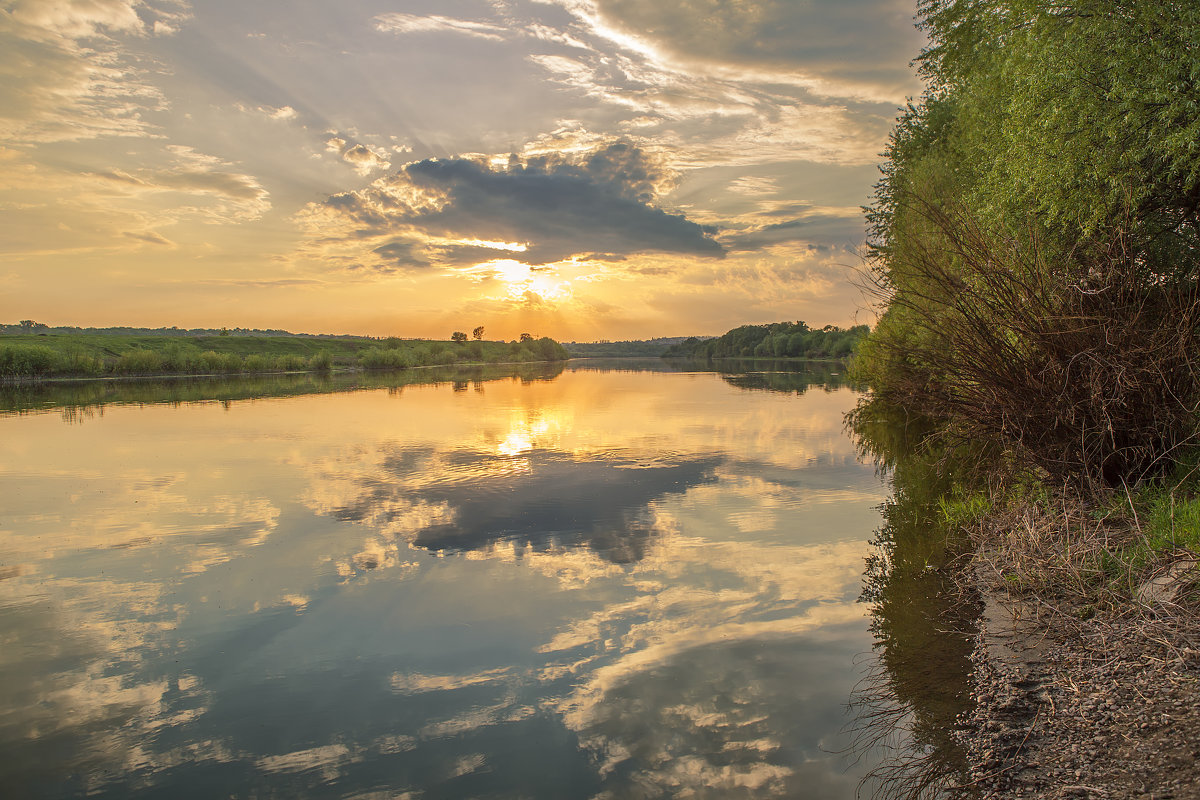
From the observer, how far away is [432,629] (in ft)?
27.5

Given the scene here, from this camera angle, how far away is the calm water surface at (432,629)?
19.0ft

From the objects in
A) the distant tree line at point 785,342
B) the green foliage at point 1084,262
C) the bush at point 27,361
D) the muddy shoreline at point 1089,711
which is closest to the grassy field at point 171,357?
the bush at point 27,361

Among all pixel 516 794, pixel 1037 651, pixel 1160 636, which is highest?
pixel 1160 636

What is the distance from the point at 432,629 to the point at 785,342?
504 feet

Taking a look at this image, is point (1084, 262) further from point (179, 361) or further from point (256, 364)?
point (256, 364)

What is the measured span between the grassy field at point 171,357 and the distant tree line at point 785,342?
74.9 metres

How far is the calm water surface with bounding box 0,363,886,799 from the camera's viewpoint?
580 centimetres

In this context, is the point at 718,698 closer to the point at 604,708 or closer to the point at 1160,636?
the point at 604,708

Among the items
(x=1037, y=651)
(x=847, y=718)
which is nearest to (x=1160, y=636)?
(x=1037, y=651)

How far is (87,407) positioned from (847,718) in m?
43.4

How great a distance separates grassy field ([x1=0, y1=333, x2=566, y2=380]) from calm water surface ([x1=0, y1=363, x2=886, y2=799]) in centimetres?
6131

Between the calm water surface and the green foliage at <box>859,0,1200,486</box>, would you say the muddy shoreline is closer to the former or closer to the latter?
the calm water surface

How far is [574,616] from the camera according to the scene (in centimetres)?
876

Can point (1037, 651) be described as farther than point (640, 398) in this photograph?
No
